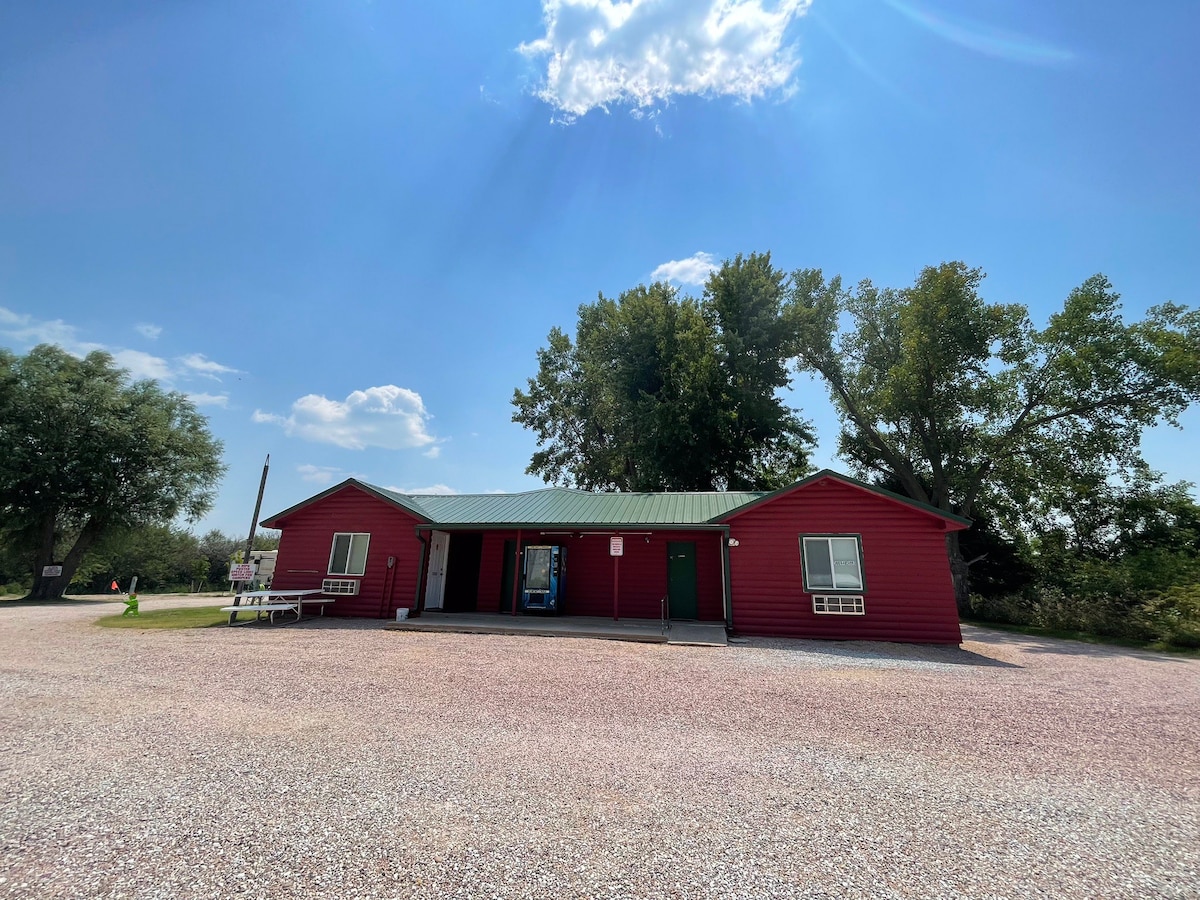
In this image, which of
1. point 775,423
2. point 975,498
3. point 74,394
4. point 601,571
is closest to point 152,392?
point 74,394

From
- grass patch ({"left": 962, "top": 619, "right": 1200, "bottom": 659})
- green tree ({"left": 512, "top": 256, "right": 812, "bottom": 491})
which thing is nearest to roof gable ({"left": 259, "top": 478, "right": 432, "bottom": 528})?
green tree ({"left": 512, "top": 256, "right": 812, "bottom": 491})

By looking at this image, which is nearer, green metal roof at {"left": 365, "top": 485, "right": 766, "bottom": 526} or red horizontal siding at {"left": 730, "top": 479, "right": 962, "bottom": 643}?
red horizontal siding at {"left": 730, "top": 479, "right": 962, "bottom": 643}

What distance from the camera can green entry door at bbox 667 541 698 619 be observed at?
46.5 feet

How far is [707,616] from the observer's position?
1404cm

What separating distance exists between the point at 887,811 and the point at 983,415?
25170 mm

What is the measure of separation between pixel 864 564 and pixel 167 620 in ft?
61.6

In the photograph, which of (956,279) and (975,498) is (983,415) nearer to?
(975,498)

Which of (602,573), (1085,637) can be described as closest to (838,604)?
(602,573)

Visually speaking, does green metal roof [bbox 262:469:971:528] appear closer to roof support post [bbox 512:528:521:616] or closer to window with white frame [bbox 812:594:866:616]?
roof support post [bbox 512:528:521:616]

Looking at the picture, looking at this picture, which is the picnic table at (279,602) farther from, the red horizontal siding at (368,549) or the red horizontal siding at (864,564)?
the red horizontal siding at (864,564)

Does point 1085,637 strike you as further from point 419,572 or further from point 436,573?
point 419,572

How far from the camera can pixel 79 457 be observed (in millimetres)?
22656

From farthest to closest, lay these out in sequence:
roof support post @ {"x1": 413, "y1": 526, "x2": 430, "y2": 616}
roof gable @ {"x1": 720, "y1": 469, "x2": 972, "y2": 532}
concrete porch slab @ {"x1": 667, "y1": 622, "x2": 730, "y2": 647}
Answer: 1. roof support post @ {"x1": 413, "y1": 526, "x2": 430, "y2": 616}
2. roof gable @ {"x1": 720, "y1": 469, "x2": 972, "y2": 532}
3. concrete porch slab @ {"x1": 667, "y1": 622, "x2": 730, "y2": 647}

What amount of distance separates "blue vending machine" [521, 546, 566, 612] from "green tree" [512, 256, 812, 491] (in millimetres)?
11888
